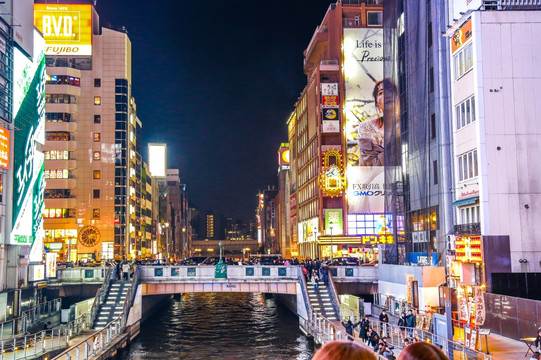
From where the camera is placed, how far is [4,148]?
47.4 m

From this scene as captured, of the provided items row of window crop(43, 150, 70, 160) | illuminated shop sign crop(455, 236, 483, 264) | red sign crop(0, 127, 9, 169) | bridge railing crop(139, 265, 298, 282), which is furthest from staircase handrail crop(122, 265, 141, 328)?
row of window crop(43, 150, 70, 160)

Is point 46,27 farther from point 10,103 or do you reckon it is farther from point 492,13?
point 492,13

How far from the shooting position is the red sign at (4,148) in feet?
153

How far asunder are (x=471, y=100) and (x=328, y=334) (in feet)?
61.6

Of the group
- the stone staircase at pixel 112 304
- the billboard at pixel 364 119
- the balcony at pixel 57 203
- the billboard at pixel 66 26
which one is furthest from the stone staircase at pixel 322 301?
the billboard at pixel 66 26

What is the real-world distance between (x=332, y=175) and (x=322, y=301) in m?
47.5

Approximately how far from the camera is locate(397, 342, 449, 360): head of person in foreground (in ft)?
11.6

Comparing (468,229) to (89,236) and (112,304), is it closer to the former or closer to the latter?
(112,304)

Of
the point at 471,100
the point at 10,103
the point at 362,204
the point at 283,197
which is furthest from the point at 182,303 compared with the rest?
the point at 283,197

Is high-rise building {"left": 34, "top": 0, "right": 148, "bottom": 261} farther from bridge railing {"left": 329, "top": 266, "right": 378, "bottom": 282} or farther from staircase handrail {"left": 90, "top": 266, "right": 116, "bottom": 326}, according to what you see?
bridge railing {"left": 329, "top": 266, "right": 378, "bottom": 282}

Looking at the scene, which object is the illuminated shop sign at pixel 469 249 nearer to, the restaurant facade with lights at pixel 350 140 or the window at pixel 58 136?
the restaurant facade with lights at pixel 350 140

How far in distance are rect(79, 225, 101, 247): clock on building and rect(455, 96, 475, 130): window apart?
86051 millimetres

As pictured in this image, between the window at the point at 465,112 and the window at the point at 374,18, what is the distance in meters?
62.5

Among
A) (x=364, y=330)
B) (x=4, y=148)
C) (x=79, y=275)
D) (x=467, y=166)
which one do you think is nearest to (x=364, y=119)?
(x=467, y=166)
